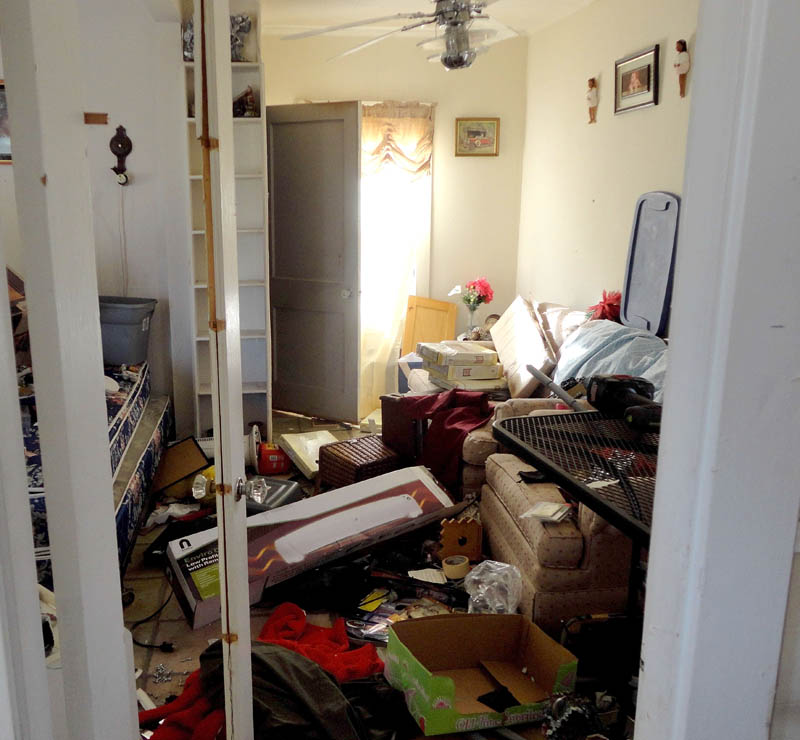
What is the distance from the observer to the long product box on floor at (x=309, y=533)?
2.85 m

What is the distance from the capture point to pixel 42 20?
87cm

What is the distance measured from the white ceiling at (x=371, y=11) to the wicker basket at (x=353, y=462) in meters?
2.63

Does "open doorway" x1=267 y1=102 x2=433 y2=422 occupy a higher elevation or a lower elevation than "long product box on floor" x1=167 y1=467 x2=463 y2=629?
higher

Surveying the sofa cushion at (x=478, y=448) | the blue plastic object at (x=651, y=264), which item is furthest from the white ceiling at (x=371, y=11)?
the sofa cushion at (x=478, y=448)

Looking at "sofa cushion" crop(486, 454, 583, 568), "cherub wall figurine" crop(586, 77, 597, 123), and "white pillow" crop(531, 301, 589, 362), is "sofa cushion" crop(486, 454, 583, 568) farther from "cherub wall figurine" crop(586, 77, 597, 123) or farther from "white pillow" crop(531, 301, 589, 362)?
"cherub wall figurine" crop(586, 77, 597, 123)

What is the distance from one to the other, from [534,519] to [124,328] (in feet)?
8.89

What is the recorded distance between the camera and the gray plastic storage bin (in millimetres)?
4176

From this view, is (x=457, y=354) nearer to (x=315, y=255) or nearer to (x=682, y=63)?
(x=315, y=255)

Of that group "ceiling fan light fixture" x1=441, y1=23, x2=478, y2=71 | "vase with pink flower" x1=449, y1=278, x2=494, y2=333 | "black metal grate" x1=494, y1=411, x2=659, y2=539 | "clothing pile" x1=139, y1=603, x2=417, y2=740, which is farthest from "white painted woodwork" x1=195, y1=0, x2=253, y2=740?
"vase with pink flower" x1=449, y1=278, x2=494, y2=333

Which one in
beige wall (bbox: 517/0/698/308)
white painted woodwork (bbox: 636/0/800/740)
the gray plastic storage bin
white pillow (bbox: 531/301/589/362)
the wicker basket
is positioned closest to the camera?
white painted woodwork (bbox: 636/0/800/740)

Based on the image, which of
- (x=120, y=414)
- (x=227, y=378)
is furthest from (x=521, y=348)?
(x=227, y=378)

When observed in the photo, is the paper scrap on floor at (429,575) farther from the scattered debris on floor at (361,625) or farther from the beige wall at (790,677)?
the beige wall at (790,677)

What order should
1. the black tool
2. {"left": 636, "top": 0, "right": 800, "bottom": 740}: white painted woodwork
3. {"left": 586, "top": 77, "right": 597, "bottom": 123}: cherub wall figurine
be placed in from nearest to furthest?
{"left": 636, "top": 0, "right": 800, "bottom": 740}: white painted woodwork
the black tool
{"left": 586, "top": 77, "right": 597, "bottom": 123}: cherub wall figurine

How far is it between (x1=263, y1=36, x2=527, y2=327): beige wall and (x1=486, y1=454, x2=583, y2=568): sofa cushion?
112 inches
